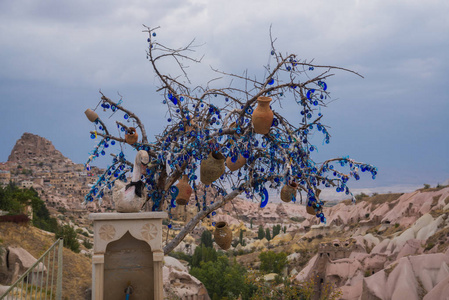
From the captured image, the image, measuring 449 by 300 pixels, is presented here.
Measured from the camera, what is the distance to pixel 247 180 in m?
5.87

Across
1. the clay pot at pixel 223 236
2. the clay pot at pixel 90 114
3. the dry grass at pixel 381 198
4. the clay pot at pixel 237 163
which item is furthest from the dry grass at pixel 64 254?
the dry grass at pixel 381 198

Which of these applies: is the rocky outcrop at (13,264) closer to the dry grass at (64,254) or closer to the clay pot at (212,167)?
the dry grass at (64,254)

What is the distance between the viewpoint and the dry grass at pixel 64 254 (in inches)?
436

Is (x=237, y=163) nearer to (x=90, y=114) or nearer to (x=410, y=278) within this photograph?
(x=90, y=114)

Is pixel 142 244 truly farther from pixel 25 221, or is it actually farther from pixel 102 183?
pixel 25 221

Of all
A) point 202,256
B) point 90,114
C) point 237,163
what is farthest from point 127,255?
point 202,256

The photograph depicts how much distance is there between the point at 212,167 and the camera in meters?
5.02

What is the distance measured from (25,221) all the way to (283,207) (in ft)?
173

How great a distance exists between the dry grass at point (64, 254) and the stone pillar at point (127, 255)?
6656 mm

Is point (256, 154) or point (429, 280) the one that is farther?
point (429, 280)

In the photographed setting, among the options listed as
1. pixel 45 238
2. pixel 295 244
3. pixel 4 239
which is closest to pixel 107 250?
pixel 4 239

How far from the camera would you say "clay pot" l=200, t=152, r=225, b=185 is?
502 cm

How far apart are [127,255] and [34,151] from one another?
93.5 metres

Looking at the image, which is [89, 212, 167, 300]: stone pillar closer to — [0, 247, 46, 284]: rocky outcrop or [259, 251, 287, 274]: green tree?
[0, 247, 46, 284]: rocky outcrop
